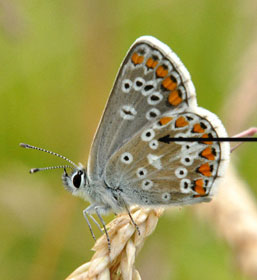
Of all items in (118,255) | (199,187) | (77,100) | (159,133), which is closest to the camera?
(118,255)

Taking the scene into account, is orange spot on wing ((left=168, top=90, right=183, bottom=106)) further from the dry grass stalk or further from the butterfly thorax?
the dry grass stalk

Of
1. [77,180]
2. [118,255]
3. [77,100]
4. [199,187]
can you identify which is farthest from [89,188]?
[77,100]

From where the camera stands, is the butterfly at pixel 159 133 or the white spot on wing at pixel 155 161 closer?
the butterfly at pixel 159 133

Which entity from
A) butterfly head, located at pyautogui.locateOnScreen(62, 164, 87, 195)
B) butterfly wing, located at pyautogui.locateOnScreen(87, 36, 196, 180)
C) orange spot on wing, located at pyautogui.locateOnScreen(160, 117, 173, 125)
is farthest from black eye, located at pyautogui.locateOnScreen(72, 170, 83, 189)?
orange spot on wing, located at pyautogui.locateOnScreen(160, 117, 173, 125)

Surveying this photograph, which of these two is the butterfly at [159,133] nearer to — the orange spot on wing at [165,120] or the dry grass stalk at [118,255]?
the orange spot on wing at [165,120]

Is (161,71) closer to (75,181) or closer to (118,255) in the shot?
(75,181)

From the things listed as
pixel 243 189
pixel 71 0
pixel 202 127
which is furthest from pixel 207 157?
pixel 71 0

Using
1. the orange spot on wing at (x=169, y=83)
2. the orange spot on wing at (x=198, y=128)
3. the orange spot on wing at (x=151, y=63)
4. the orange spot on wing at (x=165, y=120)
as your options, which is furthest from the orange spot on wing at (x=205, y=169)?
the orange spot on wing at (x=151, y=63)
